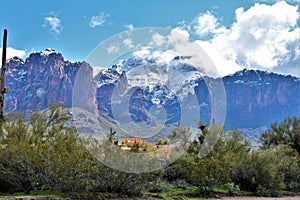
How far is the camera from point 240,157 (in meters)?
21.8

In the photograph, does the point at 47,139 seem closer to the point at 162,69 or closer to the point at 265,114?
the point at 162,69

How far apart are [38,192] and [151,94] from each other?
25.8 feet

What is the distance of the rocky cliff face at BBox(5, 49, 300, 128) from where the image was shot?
710 inches

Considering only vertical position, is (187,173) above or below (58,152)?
below

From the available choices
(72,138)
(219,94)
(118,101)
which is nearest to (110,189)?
(72,138)

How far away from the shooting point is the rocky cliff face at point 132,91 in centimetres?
1803

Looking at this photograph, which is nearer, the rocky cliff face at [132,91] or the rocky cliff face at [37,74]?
the rocky cliff face at [132,91]

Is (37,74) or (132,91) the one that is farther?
(37,74)

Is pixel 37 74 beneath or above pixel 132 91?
above

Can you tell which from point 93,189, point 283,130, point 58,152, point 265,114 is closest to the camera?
point 58,152

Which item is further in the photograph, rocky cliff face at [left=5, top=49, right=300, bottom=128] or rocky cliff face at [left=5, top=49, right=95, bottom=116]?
rocky cliff face at [left=5, top=49, right=95, bottom=116]

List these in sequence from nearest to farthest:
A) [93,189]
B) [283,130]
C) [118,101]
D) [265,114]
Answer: [93,189] < [118,101] < [283,130] < [265,114]

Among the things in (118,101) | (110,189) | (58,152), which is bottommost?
(110,189)

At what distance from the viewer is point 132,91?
18.8 meters
